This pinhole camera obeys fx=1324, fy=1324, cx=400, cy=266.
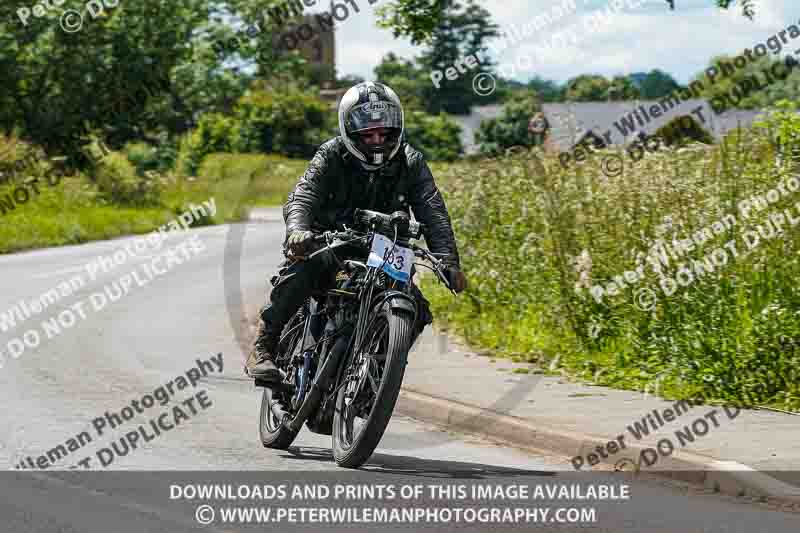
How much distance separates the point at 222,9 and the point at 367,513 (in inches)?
1768

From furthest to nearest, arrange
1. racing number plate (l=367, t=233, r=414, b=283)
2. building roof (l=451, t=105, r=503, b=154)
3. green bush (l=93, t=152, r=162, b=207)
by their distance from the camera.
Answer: building roof (l=451, t=105, r=503, b=154)
green bush (l=93, t=152, r=162, b=207)
racing number plate (l=367, t=233, r=414, b=283)

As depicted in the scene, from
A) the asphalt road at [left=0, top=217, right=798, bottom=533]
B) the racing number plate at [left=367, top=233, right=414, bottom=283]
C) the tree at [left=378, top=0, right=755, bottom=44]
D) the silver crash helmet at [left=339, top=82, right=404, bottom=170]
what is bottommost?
the asphalt road at [left=0, top=217, right=798, bottom=533]

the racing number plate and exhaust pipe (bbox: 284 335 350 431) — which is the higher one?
the racing number plate

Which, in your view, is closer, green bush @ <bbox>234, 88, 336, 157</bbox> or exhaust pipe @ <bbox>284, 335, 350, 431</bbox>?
exhaust pipe @ <bbox>284, 335, 350, 431</bbox>

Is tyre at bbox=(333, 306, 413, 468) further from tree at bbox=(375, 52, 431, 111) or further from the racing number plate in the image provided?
tree at bbox=(375, 52, 431, 111)

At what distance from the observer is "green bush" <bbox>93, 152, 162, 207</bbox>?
3691 cm

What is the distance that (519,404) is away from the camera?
1004 cm

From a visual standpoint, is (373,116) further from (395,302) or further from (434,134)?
(434,134)

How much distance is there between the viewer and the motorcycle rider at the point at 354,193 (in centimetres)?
805

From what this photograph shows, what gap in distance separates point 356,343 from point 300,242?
0.69 m

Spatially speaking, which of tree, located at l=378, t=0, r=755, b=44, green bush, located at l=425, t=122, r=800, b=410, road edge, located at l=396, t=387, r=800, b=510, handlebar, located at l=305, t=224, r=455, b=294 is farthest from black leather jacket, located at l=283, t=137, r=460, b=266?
tree, located at l=378, t=0, r=755, b=44

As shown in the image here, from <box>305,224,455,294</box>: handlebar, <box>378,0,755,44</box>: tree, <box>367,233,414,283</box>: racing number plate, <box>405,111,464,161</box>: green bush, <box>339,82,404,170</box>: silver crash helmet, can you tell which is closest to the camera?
<box>367,233,414,283</box>: racing number plate

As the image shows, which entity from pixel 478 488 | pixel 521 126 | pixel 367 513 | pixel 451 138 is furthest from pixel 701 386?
pixel 451 138

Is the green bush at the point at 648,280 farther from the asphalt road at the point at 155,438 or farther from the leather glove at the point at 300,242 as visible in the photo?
the leather glove at the point at 300,242
